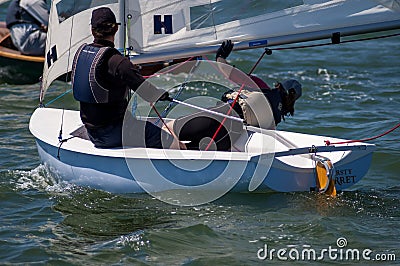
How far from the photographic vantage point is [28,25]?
27.0 ft

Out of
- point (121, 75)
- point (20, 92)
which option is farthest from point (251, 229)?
point (20, 92)

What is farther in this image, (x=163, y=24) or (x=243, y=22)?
(x=163, y=24)

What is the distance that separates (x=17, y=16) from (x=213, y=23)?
3.91 m

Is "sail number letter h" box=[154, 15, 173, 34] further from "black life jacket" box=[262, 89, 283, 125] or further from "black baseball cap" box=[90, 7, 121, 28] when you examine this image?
"black life jacket" box=[262, 89, 283, 125]

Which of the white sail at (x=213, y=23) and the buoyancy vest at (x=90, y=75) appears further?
the white sail at (x=213, y=23)

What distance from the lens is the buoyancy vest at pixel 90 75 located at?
14.9ft

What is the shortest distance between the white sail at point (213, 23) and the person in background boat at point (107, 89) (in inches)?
14.8

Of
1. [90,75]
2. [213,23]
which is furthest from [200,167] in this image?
[213,23]

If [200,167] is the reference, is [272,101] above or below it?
above

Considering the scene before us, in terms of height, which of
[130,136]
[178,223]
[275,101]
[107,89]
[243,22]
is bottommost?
[178,223]

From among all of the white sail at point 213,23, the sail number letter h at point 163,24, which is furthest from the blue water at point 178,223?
the sail number letter h at point 163,24

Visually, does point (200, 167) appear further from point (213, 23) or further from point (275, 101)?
point (213, 23)

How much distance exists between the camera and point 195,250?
405 centimetres

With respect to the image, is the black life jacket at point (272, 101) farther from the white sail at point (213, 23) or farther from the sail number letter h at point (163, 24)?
the sail number letter h at point (163, 24)
